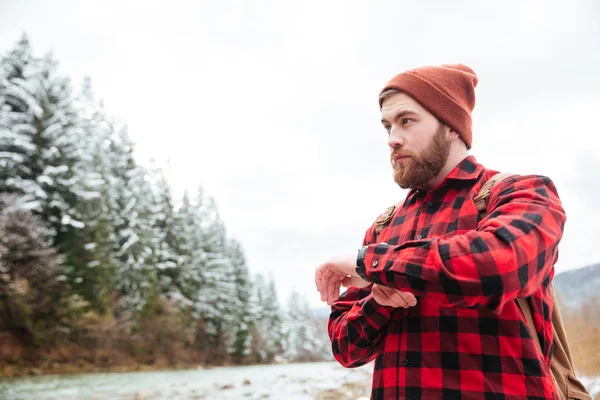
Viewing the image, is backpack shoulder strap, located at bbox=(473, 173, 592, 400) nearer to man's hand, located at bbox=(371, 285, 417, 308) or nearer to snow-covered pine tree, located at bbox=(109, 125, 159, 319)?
man's hand, located at bbox=(371, 285, 417, 308)

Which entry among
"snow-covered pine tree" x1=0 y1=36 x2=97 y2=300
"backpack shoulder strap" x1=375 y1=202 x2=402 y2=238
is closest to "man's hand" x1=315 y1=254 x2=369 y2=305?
"backpack shoulder strap" x1=375 y1=202 x2=402 y2=238

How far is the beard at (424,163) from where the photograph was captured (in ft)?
6.77

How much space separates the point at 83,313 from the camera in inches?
1115

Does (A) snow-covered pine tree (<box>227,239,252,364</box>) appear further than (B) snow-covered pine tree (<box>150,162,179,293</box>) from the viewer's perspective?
Yes

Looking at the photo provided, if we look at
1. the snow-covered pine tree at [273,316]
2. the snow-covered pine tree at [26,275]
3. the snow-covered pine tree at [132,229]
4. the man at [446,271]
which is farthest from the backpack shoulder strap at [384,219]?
the snow-covered pine tree at [273,316]

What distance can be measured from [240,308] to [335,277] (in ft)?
154

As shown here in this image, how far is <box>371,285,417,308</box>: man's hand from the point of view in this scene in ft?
5.78

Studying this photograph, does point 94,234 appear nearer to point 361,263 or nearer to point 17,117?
point 17,117

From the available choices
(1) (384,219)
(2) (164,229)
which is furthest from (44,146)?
(1) (384,219)

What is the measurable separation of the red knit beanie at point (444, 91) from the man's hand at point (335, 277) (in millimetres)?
778

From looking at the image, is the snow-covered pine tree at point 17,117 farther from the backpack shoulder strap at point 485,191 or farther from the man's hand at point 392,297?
the backpack shoulder strap at point 485,191

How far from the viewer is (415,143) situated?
2.06 meters

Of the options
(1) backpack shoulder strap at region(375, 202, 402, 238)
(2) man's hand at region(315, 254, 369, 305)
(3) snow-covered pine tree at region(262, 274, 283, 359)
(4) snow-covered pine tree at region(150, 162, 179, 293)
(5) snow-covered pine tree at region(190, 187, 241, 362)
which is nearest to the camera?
(2) man's hand at region(315, 254, 369, 305)

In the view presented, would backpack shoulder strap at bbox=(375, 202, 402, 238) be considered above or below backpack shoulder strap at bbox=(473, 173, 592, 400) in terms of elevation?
above
